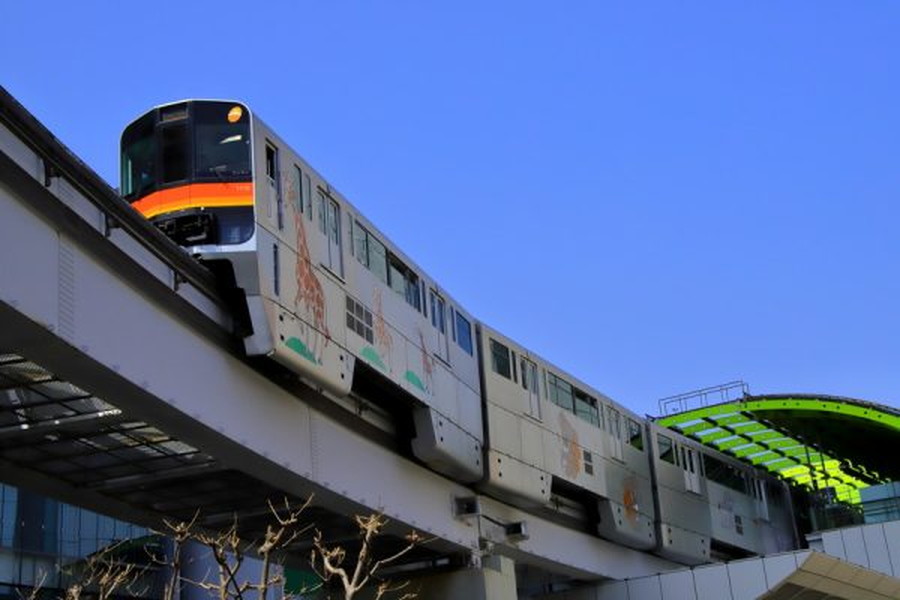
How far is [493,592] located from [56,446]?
12.0 meters

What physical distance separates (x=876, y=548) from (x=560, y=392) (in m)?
13.3

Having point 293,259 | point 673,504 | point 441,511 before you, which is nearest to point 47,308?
point 293,259

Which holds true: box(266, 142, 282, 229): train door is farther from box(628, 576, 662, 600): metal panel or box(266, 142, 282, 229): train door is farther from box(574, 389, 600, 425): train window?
box(628, 576, 662, 600): metal panel

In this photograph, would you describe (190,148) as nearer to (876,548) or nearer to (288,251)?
(288,251)


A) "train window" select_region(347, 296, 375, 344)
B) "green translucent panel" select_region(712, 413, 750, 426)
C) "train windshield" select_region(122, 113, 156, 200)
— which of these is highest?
"green translucent panel" select_region(712, 413, 750, 426)

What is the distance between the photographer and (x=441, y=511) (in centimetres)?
2634

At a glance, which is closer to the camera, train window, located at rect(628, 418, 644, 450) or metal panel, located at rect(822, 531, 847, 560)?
train window, located at rect(628, 418, 644, 450)

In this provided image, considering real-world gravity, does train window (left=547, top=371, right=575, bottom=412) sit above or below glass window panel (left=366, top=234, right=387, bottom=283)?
below

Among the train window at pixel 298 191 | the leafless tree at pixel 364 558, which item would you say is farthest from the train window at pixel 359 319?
the leafless tree at pixel 364 558

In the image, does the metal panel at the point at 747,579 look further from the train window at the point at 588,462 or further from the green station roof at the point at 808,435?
the green station roof at the point at 808,435

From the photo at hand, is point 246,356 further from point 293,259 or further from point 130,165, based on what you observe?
point 130,165

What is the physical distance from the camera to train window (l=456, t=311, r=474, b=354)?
2765cm

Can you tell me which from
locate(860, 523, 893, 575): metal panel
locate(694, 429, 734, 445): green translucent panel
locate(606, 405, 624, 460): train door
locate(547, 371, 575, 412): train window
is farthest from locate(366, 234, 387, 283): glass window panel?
locate(694, 429, 734, 445): green translucent panel

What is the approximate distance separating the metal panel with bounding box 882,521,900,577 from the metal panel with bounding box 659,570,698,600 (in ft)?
28.8
